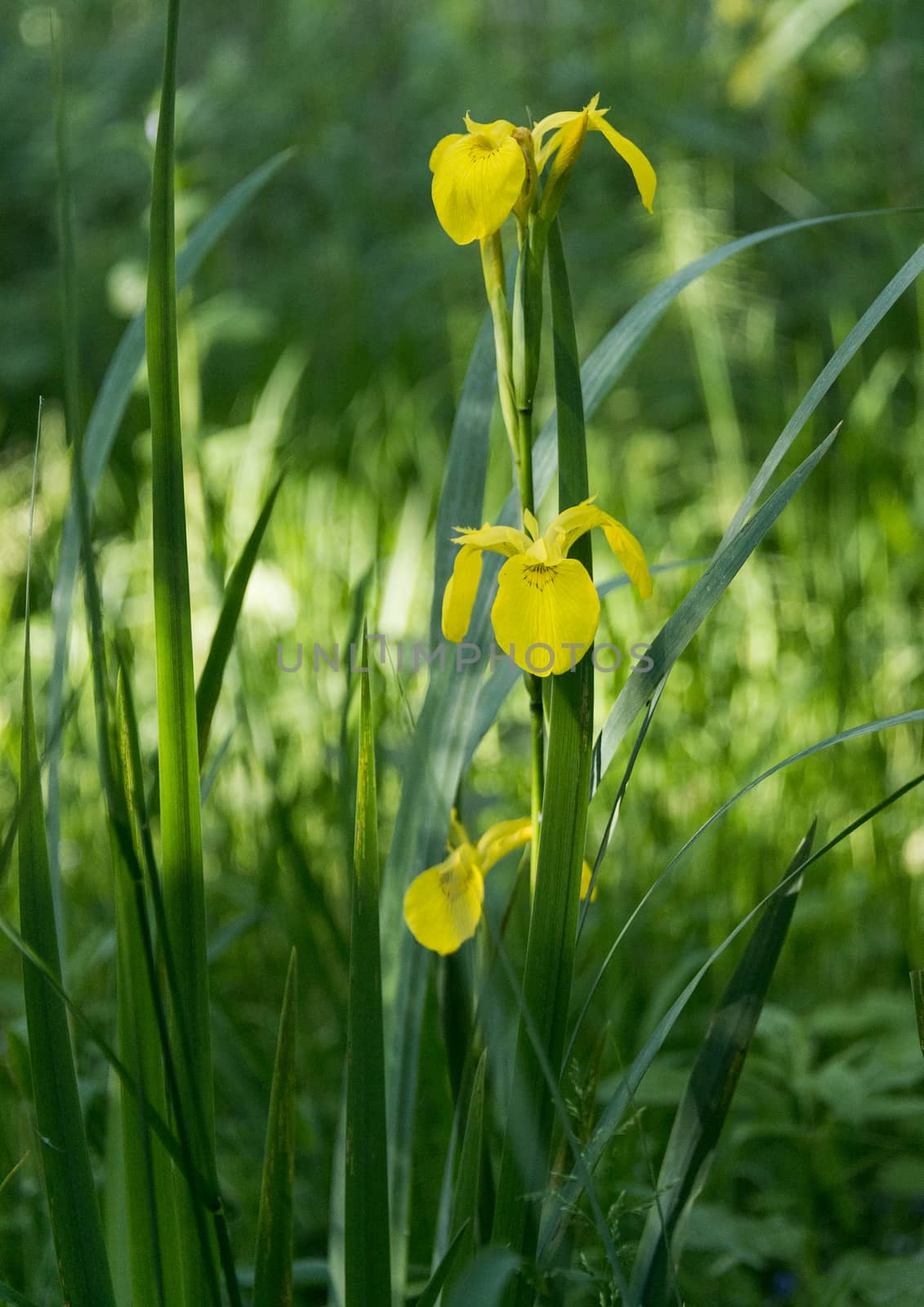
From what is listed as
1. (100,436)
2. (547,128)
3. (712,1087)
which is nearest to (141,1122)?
(712,1087)

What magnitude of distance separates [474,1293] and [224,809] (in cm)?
130

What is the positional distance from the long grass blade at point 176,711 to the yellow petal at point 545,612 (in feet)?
0.48

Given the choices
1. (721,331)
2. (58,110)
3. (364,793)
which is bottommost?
(364,793)

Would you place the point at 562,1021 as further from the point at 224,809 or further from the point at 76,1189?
the point at 224,809

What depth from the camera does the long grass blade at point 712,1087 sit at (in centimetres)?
57

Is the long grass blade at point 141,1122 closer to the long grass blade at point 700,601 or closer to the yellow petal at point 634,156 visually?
the long grass blade at point 700,601

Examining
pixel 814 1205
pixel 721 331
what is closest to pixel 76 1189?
pixel 814 1205

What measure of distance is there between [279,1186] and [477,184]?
49 centimetres

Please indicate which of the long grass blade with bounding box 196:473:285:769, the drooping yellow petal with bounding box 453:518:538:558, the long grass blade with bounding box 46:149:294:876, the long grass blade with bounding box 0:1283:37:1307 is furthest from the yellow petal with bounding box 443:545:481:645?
the long grass blade with bounding box 0:1283:37:1307

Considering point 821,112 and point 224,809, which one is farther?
point 821,112

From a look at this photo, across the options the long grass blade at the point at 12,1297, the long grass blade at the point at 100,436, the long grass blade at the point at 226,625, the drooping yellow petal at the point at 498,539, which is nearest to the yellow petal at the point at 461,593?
the drooping yellow petal at the point at 498,539

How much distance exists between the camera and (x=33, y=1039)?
0.53m

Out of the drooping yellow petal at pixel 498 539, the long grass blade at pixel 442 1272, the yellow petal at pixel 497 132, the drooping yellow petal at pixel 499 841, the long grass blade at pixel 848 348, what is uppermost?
the yellow petal at pixel 497 132

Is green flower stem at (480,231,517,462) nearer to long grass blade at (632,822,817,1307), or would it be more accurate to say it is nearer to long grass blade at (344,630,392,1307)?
long grass blade at (344,630,392,1307)
